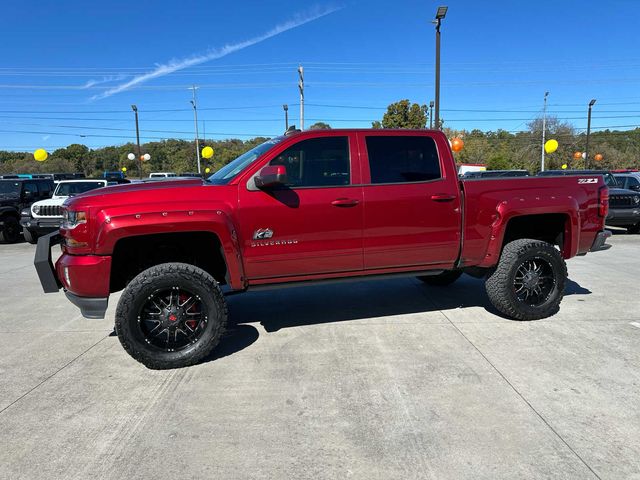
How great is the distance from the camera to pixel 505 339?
14.4ft

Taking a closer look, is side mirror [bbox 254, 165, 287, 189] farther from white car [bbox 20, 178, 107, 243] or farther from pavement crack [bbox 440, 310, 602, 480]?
white car [bbox 20, 178, 107, 243]

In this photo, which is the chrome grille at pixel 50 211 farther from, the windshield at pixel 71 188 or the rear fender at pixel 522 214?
the rear fender at pixel 522 214

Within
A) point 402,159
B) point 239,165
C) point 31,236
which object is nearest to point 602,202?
point 402,159

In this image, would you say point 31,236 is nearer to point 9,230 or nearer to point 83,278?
point 9,230

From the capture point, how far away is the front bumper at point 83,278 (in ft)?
12.0

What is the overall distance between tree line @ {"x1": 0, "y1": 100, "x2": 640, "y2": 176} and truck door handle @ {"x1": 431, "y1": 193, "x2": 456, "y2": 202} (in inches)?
1682

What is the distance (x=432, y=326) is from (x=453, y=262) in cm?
74

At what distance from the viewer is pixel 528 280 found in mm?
A: 4879

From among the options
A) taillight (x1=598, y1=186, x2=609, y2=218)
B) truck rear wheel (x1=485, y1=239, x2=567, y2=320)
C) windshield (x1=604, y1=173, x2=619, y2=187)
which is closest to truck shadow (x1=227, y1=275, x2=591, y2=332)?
truck rear wheel (x1=485, y1=239, x2=567, y2=320)

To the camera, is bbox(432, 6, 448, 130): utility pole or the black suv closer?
the black suv

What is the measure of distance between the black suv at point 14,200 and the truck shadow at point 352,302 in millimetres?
10355

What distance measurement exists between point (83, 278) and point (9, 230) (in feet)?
38.1

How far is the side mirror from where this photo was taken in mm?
3713

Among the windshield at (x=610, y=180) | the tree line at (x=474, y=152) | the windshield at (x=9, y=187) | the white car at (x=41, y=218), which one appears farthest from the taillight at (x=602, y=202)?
the tree line at (x=474, y=152)
